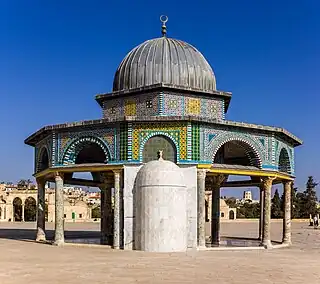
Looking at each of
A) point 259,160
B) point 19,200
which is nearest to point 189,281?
point 259,160

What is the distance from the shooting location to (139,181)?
15.2 metres

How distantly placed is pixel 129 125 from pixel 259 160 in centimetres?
426

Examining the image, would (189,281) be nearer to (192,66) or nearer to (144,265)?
(144,265)

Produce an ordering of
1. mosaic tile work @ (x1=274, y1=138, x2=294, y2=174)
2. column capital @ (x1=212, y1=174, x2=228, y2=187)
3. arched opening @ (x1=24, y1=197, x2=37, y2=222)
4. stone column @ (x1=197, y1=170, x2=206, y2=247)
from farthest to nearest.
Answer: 1. arched opening @ (x1=24, y1=197, x2=37, y2=222)
2. column capital @ (x1=212, y1=174, x2=228, y2=187)
3. mosaic tile work @ (x1=274, y1=138, x2=294, y2=174)
4. stone column @ (x1=197, y1=170, x2=206, y2=247)

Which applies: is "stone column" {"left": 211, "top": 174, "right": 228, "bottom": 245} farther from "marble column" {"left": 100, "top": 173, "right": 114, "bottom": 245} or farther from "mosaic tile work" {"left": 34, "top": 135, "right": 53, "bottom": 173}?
"mosaic tile work" {"left": 34, "top": 135, "right": 53, "bottom": 173}

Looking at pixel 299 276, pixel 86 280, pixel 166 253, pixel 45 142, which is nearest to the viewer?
pixel 86 280

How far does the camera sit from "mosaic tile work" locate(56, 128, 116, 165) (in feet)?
52.2

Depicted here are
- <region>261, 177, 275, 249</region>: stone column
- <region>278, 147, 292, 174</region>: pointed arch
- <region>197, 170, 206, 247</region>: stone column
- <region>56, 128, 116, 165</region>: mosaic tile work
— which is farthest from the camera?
<region>278, 147, 292, 174</region>: pointed arch

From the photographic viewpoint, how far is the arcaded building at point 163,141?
50.8 feet

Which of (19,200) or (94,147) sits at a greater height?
(94,147)

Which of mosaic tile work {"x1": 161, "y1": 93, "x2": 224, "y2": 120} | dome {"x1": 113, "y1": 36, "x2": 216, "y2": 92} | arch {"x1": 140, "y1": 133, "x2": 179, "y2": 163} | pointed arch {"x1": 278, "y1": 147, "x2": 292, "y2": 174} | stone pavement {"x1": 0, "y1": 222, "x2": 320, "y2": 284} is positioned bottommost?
stone pavement {"x1": 0, "y1": 222, "x2": 320, "y2": 284}

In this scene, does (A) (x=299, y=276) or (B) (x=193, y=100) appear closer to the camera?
(A) (x=299, y=276)

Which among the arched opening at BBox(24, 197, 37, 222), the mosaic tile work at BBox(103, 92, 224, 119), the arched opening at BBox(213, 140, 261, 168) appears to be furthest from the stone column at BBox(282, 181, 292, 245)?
the arched opening at BBox(24, 197, 37, 222)

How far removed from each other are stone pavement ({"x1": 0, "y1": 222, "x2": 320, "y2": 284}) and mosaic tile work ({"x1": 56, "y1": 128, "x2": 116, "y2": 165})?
2.95 metres
